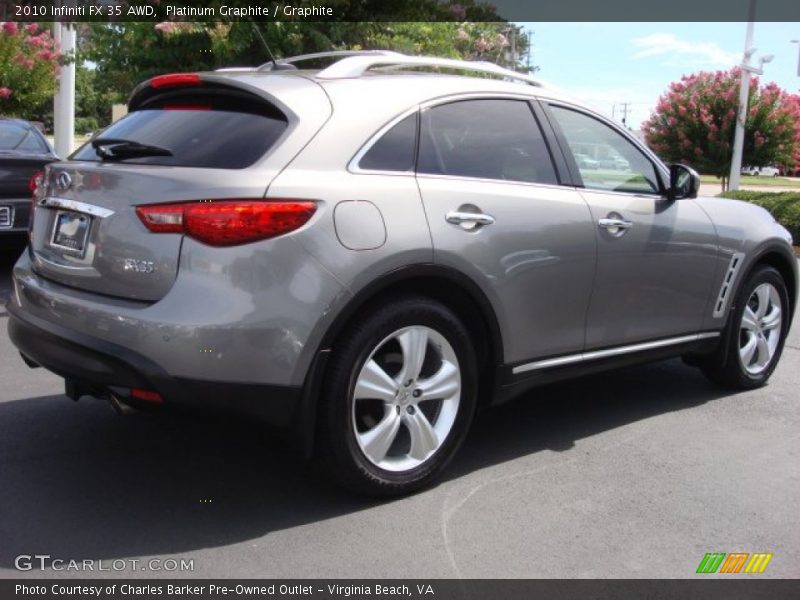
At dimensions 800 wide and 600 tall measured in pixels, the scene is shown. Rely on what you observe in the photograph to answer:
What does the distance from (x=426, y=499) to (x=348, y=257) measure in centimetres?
114

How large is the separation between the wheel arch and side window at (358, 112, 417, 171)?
438 mm

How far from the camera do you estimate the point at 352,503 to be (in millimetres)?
3680

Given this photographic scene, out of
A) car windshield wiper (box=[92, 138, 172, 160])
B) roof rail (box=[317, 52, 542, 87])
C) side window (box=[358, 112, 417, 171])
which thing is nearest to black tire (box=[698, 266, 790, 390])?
roof rail (box=[317, 52, 542, 87])

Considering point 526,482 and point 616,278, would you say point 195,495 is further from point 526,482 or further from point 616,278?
point 616,278

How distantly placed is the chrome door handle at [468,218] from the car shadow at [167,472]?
1150 millimetres

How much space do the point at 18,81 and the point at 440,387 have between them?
40.2 ft

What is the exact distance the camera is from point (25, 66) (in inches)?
535

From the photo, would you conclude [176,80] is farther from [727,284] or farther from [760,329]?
[760,329]

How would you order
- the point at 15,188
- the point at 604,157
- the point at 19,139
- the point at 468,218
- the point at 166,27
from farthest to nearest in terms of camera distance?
the point at 19,139 < the point at 15,188 < the point at 166,27 < the point at 604,157 < the point at 468,218

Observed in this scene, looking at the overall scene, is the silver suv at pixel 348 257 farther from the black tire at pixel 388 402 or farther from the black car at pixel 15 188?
the black car at pixel 15 188

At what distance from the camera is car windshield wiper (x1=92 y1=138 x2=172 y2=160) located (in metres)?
3.55

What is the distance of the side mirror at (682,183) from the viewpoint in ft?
15.9

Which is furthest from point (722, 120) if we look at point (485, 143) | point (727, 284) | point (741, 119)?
point (485, 143)

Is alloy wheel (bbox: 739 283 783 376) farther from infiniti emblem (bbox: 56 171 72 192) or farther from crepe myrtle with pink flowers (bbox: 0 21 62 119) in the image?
crepe myrtle with pink flowers (bbox: 0 21 62 119)
